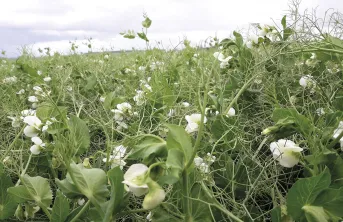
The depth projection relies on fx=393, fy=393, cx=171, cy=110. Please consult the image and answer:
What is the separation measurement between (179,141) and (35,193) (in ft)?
1.07

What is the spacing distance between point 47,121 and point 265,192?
452mm

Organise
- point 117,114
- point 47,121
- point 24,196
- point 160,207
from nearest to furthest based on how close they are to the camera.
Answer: point 160,207
point 24,196
point 47,121
point 117,114

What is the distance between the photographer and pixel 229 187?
2.29 ft

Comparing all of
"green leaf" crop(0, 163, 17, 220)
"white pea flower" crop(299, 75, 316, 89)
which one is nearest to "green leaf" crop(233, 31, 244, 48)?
"white pea flower" crop(299, 75, 316, 89)

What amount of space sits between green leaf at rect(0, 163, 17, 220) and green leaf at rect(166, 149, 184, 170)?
15.2 inches

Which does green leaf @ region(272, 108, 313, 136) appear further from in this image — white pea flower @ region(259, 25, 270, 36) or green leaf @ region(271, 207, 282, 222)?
white pea flower @ region(259, 25, 270, 36)

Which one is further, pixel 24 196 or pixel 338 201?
pixel 24 196

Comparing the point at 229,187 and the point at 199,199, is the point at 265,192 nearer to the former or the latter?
the point at 229,187

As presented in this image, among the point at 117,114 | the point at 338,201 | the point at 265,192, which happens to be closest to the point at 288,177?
the point at 265,192

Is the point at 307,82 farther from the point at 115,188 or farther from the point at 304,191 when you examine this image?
the point at 115,188

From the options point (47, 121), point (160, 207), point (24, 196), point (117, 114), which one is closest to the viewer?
point (160, 207)

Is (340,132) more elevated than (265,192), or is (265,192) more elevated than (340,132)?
(340,132)

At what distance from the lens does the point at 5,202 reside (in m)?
0.73

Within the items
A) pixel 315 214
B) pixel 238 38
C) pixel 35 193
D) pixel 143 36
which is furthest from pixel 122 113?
pixel 143 36
